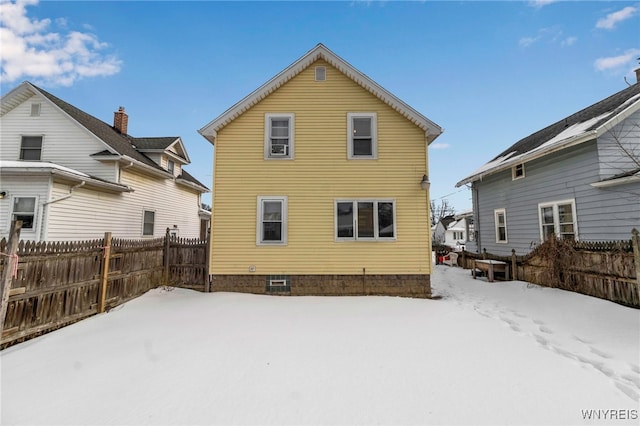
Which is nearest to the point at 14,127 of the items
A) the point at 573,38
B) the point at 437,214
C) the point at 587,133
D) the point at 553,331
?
the point at 553,331

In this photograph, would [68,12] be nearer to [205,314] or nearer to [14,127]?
[14,127]

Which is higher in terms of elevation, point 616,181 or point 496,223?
point 616,181

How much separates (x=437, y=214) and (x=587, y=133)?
220 ft

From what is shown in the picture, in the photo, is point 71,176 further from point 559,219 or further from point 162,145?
point 559,219

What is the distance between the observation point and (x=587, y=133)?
888 cm

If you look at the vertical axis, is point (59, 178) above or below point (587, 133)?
below

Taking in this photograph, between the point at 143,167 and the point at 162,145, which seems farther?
the point at 162,145

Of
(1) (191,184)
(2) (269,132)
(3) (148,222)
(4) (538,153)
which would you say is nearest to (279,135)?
(2) (269,132)

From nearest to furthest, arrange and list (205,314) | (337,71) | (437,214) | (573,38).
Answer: (205,314) < (337,71) < (573,38) < (437,214)

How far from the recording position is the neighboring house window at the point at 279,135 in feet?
30.5

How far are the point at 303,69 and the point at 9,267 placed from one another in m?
8.86

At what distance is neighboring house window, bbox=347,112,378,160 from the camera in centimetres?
925

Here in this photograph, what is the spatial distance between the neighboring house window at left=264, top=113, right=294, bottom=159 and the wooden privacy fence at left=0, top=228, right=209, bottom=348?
382 centimetres

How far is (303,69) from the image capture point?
31.3ft
